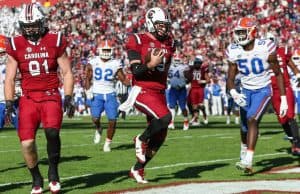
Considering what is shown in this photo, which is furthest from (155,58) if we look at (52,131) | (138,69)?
(52,131)

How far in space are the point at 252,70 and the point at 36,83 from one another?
9.63ft

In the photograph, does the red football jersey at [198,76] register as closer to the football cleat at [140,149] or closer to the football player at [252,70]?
the football player at [252,70]

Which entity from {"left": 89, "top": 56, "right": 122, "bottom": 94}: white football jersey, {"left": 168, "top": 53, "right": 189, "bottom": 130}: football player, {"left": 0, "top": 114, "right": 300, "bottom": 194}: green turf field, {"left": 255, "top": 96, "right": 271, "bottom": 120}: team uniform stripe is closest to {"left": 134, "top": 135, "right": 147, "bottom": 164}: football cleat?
{"left": 0, "top": 114, "right": 300, "bottom": 194}: green turf field

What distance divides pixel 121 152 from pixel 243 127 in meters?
2.89

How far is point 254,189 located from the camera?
755 cm

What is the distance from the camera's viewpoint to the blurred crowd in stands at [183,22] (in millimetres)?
35000

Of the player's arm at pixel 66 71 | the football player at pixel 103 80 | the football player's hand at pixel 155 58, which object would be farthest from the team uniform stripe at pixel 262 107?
the football player at pixel 103 80

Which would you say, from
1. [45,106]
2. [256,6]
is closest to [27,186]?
[45,106]

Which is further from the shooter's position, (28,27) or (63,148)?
(63,148)

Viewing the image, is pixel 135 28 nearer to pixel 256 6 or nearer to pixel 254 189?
pixel 256 6

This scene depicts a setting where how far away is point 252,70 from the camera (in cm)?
934

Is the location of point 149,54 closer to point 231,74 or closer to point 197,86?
point 231,74

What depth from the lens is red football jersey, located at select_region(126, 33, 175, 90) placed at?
330 inches

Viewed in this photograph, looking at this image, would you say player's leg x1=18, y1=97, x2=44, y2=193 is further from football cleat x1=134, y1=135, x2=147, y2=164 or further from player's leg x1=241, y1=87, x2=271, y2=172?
player's leg x1=241, y1=87, x2=271, y2=172
